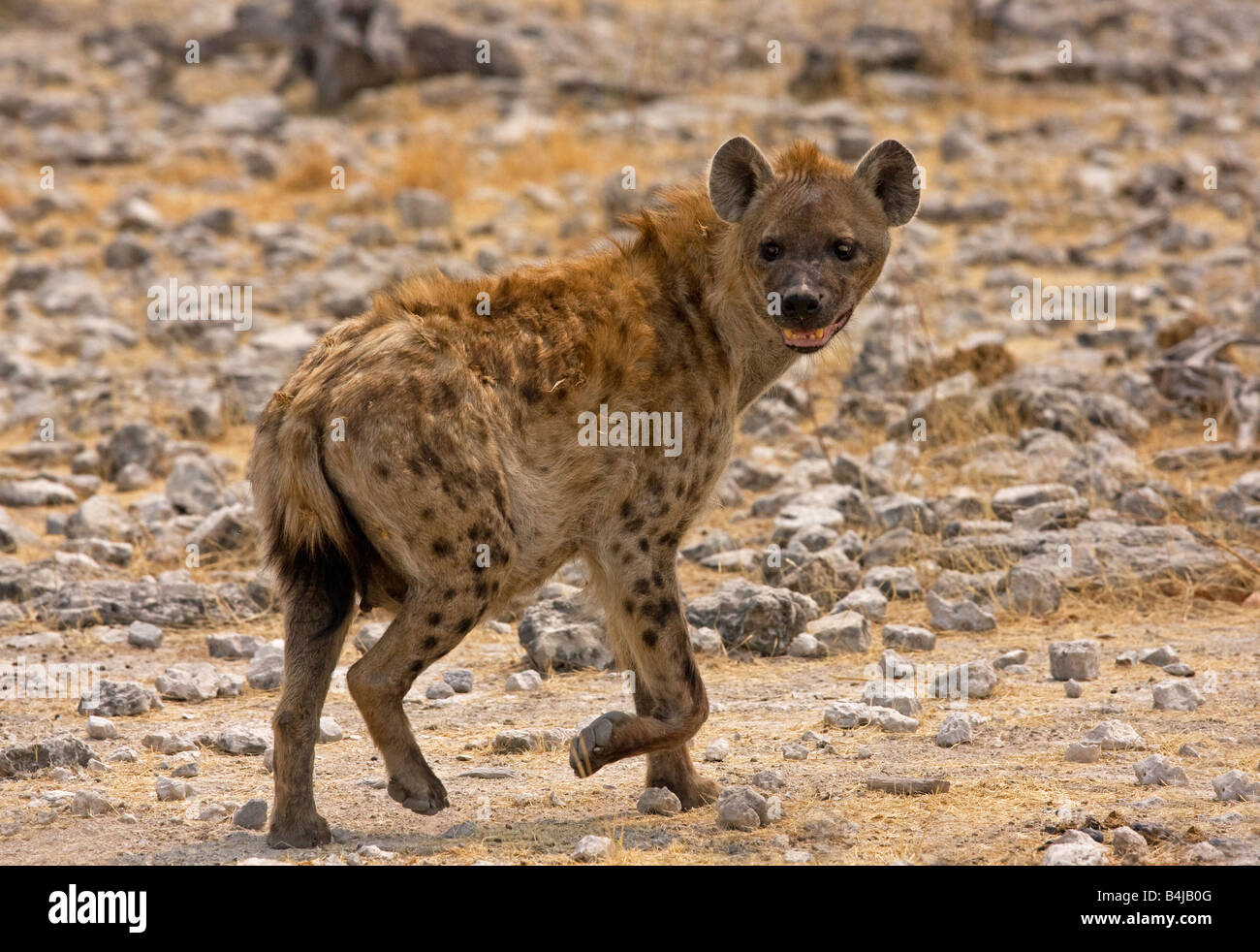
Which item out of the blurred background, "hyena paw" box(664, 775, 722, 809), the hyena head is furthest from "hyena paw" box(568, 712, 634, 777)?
the blurred background

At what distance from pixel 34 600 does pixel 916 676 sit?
3255 mm

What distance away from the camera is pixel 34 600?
647 centimetres

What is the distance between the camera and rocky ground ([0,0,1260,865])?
4703mm

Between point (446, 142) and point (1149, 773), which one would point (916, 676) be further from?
point (446, 142)

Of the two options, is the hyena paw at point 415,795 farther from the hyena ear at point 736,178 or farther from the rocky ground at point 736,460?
the hyena ear at point 736,178

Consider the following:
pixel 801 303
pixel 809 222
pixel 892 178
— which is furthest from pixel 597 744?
pixel 892 178

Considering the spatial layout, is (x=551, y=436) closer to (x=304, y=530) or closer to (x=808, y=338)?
(x=304, y=530)

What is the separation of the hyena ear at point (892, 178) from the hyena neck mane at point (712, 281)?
0.47m

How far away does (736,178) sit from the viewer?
5293mm

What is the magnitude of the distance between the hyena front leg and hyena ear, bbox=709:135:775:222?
3.71 ft

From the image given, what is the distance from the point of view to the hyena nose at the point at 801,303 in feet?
16.2

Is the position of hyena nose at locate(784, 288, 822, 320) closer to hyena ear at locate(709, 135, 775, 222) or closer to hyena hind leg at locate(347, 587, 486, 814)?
hyena ear at locate(709, 135, 775, 222)

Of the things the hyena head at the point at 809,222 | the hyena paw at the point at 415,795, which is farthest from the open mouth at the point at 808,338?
the hyena paw at the point at 415,795

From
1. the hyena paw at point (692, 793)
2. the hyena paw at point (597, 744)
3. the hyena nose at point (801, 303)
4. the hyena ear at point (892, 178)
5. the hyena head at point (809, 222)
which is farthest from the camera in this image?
the hyena ear at point (892, 178)
